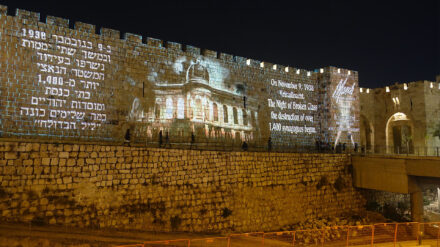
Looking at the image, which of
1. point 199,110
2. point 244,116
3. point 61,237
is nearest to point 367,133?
point 244,116

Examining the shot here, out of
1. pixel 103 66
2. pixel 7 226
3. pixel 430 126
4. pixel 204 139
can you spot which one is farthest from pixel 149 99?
pixel 430 126

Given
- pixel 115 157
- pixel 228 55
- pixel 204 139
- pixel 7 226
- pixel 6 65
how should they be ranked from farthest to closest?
pixel 228 55 < pixel 204 139 < pixel 6 65 < pixel 115 157 < pixel 7 226

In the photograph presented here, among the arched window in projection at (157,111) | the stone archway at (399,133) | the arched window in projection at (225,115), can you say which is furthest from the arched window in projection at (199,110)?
the stone archway at (399,133)

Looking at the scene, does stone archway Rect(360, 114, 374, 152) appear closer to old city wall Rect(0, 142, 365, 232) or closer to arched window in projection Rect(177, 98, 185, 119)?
old city wall Rect(0, 142, 365, 232)

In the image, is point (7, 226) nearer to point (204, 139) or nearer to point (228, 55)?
point (204, 139)

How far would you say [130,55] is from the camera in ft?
46.9

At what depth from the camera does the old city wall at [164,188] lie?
350 inches

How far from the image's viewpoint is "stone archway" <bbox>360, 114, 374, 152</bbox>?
88.1ft

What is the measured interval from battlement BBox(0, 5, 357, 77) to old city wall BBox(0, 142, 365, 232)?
5.80m

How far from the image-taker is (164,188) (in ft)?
36.9

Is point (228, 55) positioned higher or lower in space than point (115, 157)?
higher

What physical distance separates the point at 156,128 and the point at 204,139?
2.70 meters

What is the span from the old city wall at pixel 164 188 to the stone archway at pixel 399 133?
12.5m

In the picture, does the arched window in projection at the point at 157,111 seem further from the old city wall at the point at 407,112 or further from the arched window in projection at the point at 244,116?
the old city wall at the point at 407,112
